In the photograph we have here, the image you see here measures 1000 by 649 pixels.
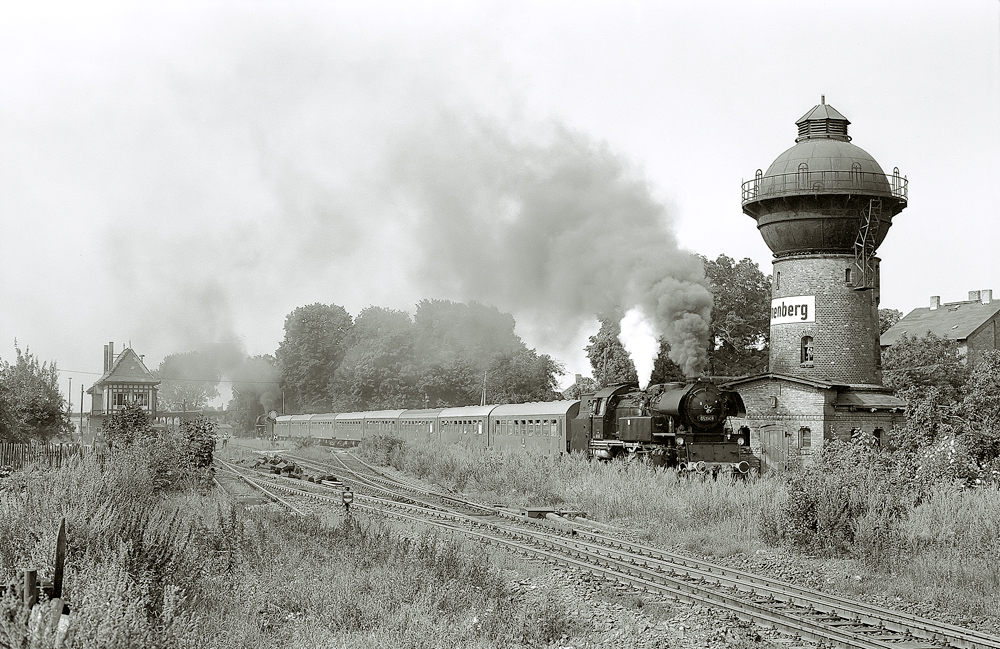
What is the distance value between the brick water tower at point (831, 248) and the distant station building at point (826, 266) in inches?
1.5

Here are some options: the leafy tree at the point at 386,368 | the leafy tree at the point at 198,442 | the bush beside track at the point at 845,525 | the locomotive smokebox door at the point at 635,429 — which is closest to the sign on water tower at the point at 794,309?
the locomotive smokebox door at the point at 635,429

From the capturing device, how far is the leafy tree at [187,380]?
197 feet

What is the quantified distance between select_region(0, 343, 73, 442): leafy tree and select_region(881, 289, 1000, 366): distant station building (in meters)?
47.6

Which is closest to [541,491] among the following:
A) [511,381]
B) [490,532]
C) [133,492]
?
[490,532]

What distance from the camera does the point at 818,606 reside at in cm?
931

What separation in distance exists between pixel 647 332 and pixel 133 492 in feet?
51.4

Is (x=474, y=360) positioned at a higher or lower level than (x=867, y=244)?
lower

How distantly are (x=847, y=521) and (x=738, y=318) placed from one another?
37.1m

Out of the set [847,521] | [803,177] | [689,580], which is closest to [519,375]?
[803,177]

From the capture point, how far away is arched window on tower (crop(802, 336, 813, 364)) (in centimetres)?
3384

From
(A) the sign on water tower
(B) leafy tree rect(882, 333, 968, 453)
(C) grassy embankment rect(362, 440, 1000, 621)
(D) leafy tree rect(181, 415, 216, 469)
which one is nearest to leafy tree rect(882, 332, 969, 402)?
(B) leafy tree rect(882, 333, 968, 453)

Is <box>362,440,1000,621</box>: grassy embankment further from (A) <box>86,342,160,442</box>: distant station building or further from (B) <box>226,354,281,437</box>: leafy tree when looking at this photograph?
(B) <box>226,354,281,437</box>: leafy tree

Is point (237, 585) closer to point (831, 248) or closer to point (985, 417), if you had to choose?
point (985, 417)

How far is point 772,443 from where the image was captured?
30.1 m
